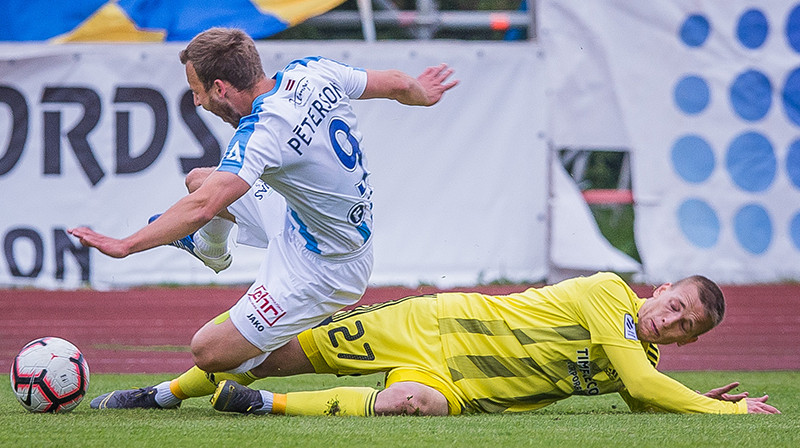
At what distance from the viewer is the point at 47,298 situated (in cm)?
859

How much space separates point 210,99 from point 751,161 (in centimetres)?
662

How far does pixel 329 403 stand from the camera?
13.1 feet

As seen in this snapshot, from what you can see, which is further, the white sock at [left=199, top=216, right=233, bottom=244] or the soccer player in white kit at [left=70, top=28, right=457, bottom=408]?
the white sock at [left=199, top=216, right=233, bottom=244]

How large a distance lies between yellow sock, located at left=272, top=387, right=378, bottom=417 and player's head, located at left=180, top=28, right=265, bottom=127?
121cm

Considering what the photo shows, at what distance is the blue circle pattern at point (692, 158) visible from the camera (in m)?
9.18

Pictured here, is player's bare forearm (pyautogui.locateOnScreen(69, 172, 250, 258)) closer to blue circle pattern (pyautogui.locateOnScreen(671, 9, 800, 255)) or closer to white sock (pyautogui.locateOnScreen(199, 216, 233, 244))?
white sock (pyautogui.locateOnScreen(199, 216, 233, 244))

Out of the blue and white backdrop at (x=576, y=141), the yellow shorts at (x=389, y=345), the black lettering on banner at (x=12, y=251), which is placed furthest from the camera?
the blue and white backdrop at (x=576, y=141)

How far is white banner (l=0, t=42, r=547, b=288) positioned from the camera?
8945 mm

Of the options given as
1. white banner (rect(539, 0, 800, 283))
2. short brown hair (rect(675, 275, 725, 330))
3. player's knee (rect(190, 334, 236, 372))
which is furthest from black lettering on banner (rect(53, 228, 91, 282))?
short brown hair (rect(675, 275, 725, 330))

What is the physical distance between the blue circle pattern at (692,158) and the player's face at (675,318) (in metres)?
5.43

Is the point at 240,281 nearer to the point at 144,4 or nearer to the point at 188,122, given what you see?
the point at 188,122

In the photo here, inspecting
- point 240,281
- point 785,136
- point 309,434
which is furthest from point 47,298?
point 785,136

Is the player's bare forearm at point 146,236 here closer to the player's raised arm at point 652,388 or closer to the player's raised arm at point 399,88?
the player's raised arm at point 399,88

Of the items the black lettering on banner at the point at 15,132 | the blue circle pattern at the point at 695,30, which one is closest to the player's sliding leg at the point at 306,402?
the black lettering on banner at the point at 15,132
